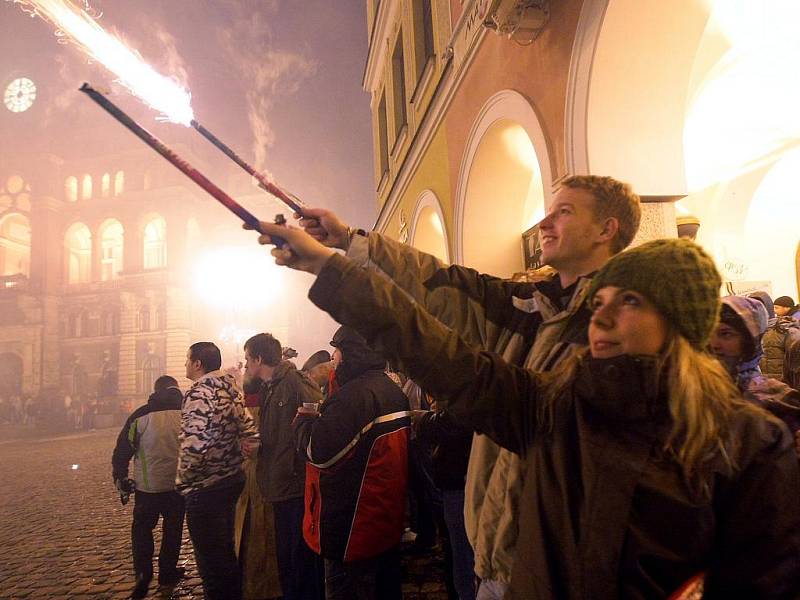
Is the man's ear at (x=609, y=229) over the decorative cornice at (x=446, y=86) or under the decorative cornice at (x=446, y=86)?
under

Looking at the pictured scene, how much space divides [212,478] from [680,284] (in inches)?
131

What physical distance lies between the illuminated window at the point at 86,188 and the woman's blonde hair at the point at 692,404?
4401 centimetres

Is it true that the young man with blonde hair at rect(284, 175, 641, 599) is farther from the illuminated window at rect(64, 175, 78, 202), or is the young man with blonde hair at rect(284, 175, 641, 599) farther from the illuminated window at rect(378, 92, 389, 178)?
the illuminated window at rect(64, 175, 78, 202)

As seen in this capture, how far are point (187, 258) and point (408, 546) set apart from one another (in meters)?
36.1

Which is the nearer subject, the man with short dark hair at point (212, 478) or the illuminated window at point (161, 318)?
the man with short dark hair at point (212, 478)

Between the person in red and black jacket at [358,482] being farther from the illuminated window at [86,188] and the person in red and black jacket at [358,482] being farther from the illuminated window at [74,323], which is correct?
the illuminated window at [86,188]

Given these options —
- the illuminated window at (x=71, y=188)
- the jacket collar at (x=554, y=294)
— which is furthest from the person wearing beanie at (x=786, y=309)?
the illuminated window at (x=71, y=188)

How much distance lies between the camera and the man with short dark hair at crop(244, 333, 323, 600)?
11.6 feet

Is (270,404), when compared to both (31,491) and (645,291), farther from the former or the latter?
(31,491)

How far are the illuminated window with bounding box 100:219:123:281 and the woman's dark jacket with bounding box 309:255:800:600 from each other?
41181 millimetres

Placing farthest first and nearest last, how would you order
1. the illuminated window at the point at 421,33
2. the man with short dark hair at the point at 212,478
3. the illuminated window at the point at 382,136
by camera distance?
1. the illuminated window at the point at 382,136
2. the illuminated window at the point at 421,33
3. the man with short dark hair at the point at 212,478

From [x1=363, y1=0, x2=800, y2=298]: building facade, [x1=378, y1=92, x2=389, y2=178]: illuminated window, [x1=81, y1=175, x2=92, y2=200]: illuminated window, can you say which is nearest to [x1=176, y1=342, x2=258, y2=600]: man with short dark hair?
[x1=363, y1=0, x2=800, y2=298]: building facade

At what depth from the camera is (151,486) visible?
14.6 feet

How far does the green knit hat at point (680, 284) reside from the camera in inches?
47.1
